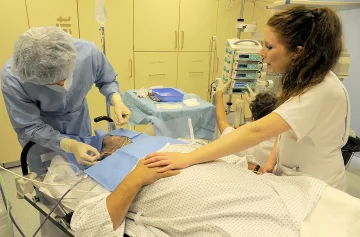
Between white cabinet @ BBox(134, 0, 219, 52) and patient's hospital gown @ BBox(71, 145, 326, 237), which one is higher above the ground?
white cabinet @ BBox(134, 0, 219, 52)

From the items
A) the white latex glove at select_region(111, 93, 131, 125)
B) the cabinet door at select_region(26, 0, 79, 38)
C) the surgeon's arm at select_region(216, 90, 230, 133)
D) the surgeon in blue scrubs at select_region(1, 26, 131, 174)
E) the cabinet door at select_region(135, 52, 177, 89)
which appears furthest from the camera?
the cabinet door at select_region(135, 52, 177, 89)

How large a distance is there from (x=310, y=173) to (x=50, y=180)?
1.23 m

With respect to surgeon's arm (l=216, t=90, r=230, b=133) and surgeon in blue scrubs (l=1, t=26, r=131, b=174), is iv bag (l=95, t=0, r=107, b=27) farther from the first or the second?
surgeon's arm (l=216, t=90, r=230, b=133)

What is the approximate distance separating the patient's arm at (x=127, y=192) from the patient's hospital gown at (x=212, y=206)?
21 mm

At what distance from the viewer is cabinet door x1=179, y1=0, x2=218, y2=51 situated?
351cm

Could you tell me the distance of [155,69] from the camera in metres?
3.52

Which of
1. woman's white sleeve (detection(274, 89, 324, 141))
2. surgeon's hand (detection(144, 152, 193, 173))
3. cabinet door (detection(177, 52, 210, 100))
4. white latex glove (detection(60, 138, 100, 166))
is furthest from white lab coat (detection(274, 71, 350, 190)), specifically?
cabinet door (detection(177, 52, 210, 100))

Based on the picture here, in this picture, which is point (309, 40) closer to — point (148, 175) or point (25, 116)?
point (148, 175)

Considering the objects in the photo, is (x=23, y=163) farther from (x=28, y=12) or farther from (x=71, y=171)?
(x=28, y=12)

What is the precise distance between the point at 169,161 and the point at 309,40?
2.43 feet

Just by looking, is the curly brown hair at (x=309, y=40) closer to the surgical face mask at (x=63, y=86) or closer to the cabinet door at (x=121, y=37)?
the surgical face mask at (x=63, y=86)

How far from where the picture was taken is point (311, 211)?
3.46 feet

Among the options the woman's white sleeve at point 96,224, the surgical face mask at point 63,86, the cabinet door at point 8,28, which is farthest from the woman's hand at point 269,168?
the cabinet door at point 8,28

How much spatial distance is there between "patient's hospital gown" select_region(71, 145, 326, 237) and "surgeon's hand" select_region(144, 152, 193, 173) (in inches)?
1.4
